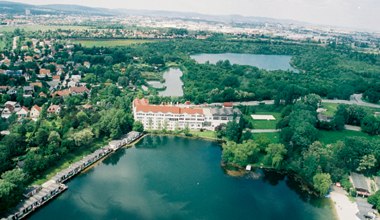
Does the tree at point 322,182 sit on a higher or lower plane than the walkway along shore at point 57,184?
higher

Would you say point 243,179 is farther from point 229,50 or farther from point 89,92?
point 229,50

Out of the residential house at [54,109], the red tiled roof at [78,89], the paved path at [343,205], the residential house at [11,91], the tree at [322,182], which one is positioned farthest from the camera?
the red tiled roof at [78,89]

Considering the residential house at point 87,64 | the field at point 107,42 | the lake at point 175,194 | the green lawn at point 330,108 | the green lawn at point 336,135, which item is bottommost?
the lake at point 175,194

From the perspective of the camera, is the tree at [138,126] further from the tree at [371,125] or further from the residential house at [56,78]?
the tree at [371,125]

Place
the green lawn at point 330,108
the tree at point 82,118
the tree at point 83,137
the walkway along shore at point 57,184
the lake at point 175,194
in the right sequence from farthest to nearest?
the green lawn at point 330,108 < the tree at point 82,118 < the tree at point 83,137 < the lake at point 175,194 < the walkway along shore at point 57,184

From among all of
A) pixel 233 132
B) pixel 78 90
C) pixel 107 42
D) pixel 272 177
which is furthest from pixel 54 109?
pixel 107 42

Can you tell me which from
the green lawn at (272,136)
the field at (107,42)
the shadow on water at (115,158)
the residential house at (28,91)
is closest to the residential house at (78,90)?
the residential house at (28,91)

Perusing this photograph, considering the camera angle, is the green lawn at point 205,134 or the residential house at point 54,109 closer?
the green lawn at point 205,134
